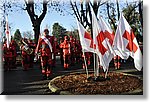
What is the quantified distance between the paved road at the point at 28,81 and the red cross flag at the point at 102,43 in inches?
3.3

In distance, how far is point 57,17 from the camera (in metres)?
2.55

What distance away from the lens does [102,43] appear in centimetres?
255

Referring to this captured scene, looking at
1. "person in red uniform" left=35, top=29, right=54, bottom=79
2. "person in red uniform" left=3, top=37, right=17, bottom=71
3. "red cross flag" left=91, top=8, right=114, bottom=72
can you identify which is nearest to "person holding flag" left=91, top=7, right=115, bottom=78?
"red cross flag" left=91, top=8, right=114, bottom=72

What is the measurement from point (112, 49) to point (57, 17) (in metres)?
0.49

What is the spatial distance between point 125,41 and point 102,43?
177mm

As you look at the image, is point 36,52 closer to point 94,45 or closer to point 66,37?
point 66,37

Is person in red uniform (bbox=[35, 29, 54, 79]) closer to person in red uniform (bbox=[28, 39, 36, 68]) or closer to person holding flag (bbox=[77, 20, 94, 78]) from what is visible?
person in red uniform (bbox=[28, 39, 36, 68])

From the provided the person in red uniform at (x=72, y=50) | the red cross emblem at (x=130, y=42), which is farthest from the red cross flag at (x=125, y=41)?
the person in red uniform at (x=72, y=50)

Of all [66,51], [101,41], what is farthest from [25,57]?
[101,41]

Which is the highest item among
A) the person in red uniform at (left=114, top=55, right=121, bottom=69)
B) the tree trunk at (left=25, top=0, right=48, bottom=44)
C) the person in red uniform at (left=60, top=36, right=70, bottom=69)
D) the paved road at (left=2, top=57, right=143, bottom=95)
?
the tree trunk at (left=25, top=0, right=48, bottom=44)

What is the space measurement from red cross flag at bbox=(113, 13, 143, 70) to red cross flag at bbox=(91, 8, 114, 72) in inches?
2.2

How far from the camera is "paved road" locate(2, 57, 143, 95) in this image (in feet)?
8.41

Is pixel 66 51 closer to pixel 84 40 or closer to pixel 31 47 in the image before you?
pixel 84 40

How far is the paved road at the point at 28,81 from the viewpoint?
8.41ft
